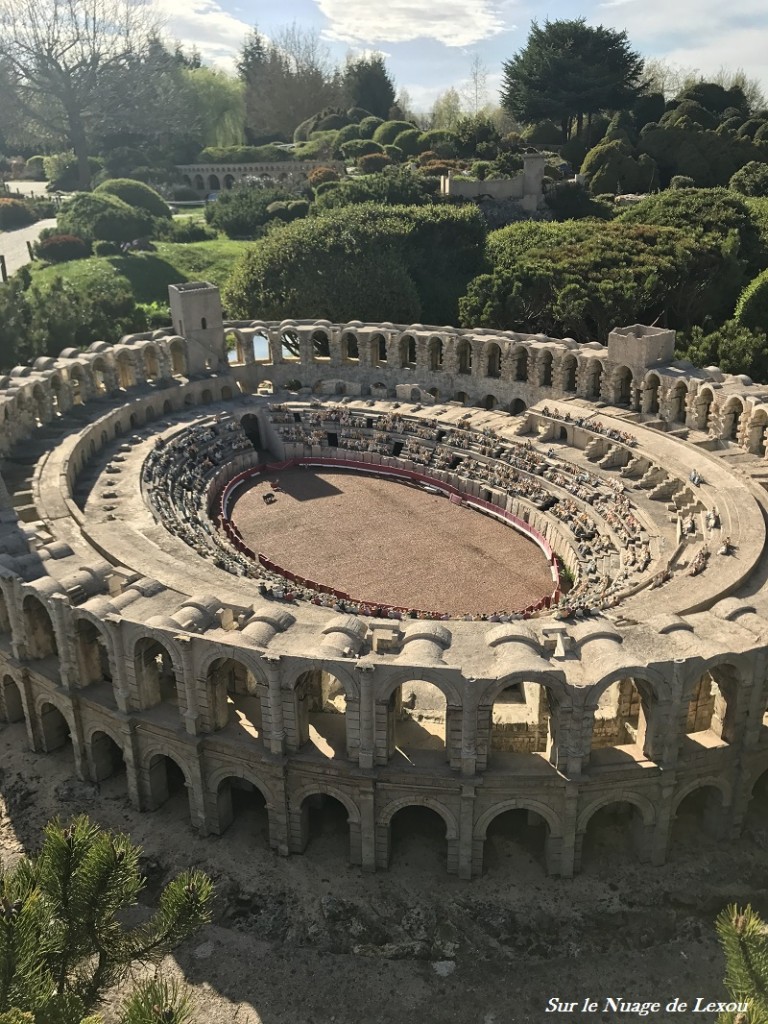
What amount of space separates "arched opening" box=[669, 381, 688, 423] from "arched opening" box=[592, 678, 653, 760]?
24215mm

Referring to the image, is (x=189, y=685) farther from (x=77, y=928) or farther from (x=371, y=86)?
(x=371, y=86)

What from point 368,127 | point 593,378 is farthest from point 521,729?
point 368,127

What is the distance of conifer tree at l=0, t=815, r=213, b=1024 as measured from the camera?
1209 centimetres

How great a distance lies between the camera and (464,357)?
198 feet

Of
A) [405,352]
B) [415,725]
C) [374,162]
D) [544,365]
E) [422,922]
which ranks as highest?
[374,162]

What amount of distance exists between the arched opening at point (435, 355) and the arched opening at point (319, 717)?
34.5 meters

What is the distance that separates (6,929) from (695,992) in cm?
1758

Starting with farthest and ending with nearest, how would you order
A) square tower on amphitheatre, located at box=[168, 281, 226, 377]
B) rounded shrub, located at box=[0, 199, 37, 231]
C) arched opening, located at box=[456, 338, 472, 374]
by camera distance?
rounded shrub, located at box=[0, 199, 37, 231] < arched opening, located at box=[456, 338, 472, 374] < square tower on amphitheatre, located at box=[168, 281, 226, 377]

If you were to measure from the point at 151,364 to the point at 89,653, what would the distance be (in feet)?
114

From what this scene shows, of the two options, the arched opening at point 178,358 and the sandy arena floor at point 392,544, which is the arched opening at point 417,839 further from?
the arched opening at point 178,358

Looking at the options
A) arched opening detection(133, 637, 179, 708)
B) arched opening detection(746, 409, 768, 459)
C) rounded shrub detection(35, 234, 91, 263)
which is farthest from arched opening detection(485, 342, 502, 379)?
rounded shrub detection(35, 234, 91, 263)

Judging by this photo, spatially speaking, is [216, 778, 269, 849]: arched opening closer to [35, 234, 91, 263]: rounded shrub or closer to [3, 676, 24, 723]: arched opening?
[3, 676, 24, 723]: arched opening

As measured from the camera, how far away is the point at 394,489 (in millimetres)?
52281

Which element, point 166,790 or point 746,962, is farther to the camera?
point 166,790
